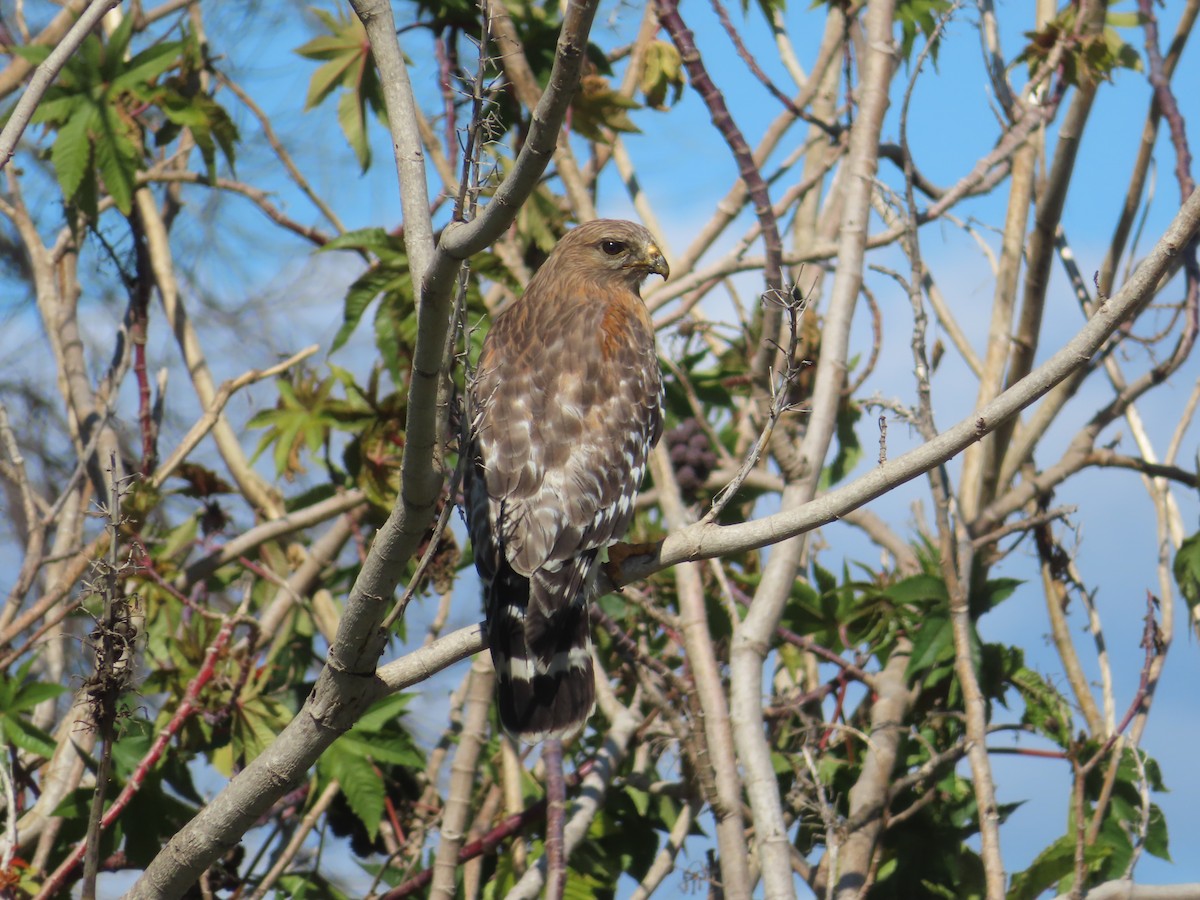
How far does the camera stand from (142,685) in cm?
443

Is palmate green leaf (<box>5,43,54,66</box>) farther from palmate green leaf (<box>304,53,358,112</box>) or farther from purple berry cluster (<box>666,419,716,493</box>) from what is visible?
purple berry cluster (<box>666,419,716,493</box>)

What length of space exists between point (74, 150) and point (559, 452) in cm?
207

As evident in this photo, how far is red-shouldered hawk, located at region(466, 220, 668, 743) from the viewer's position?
10.9 feet

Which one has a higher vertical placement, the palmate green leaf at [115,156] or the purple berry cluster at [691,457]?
the palmate green leaf at [115,156]

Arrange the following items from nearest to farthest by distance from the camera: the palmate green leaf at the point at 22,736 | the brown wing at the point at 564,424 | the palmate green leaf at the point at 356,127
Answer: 1. the brown wing at the point at 564,424
2. the palmate green leaf at the point at 22,736
3. the palmate green leaf at the point at 356,127

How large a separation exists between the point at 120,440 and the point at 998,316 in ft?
11.4

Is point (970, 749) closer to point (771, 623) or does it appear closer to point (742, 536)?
point (771, 623)

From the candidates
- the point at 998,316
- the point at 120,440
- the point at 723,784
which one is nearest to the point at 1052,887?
the point at 723,784

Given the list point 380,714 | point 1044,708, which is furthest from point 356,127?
point 1044,708

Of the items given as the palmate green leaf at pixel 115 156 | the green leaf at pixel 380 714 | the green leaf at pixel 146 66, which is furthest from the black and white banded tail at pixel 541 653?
the green leaf at pixel 146 66

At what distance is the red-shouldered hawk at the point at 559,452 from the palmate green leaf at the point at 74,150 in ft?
4.80

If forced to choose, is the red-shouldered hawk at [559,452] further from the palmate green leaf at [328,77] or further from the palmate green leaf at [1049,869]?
the palmate green leaf at [1049,869]

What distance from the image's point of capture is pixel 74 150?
15.1 ft

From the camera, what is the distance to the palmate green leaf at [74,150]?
4566 millimetres
